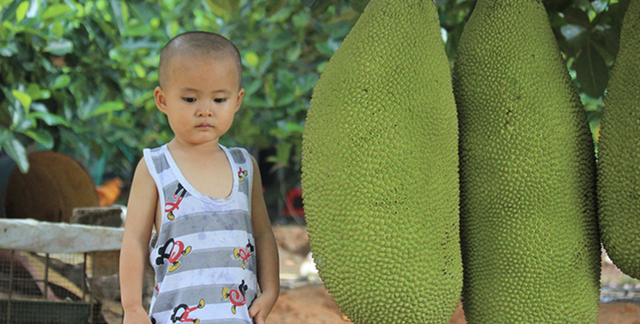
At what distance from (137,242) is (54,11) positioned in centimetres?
160

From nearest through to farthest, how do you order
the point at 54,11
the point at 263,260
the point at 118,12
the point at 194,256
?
the point at 194,256
the point at 263,260
the point at 54,11
the point at 118,12

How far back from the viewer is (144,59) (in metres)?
3.49

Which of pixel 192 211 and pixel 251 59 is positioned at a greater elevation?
pixel 192 211

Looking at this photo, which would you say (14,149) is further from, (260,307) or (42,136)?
(260,307)

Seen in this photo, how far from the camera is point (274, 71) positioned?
10.3 ft

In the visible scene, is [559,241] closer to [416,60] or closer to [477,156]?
[477,156]

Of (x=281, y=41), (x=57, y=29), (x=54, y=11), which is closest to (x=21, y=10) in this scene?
(x=54, y=11)

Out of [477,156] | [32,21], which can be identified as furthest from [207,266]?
[32,21]

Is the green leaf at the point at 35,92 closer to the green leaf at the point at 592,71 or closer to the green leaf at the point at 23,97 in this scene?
the green leaf at the point at 23,97

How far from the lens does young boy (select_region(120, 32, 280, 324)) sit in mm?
883

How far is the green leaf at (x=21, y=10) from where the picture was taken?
2.09m

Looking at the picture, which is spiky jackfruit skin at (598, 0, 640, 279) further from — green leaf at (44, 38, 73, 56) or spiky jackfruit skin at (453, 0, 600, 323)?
green leaf at (44, 38, 73, 56)

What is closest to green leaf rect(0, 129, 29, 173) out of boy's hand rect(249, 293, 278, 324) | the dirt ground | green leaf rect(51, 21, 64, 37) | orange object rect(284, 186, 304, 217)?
green leaf rect(51, 21, 64, 37)

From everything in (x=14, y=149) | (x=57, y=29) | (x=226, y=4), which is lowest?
(x=14, y=149)
